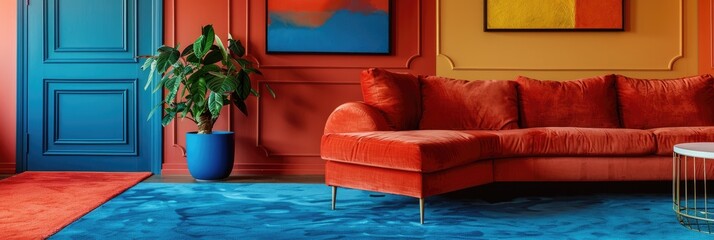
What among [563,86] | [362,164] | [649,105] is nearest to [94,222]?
[362,164]

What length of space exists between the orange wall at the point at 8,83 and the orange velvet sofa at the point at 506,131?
8.36 ft

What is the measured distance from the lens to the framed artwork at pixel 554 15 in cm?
454

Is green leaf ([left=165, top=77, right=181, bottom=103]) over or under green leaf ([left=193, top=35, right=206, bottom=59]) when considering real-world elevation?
under

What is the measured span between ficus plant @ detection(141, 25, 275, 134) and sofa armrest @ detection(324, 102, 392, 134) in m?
0.89

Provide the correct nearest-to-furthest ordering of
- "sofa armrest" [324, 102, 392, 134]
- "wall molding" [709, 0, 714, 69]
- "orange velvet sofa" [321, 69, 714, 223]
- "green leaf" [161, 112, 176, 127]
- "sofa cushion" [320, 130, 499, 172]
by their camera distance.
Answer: "sofa cushion" [320, 130, 499, 172], "orange velvet sofa" [321, 69, 714, 223], "sofa armrest" [324, 102, 392, 134], "green leaf" [161, 112, 176, 127], "wall molding" [709, 0, 714, 69]

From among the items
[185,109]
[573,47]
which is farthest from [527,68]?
[185,109]

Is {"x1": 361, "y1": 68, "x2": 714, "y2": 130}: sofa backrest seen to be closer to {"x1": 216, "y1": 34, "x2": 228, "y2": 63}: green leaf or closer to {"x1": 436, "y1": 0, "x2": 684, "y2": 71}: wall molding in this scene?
{"x1": 436, "y1": 0, "x2": 684, "y2": 71}: wall molding

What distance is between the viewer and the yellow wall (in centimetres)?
455

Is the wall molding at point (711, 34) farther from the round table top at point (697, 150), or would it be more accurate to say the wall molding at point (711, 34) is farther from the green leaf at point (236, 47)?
the green leaf at point (236, 47)

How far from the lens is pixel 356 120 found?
3.45m

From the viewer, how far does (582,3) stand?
454cm

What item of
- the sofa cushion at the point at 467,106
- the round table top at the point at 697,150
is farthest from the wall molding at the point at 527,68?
the round table top at the point at 697,150

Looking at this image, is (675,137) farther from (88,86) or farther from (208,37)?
(88,86)

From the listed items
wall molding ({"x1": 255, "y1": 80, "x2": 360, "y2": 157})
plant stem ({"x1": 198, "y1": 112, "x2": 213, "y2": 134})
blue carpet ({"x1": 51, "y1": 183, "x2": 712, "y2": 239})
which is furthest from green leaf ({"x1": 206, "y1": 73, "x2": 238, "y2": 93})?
blue carpet ({"x1": 51, "y1": 183, "x2": 712, "y2": 239})
